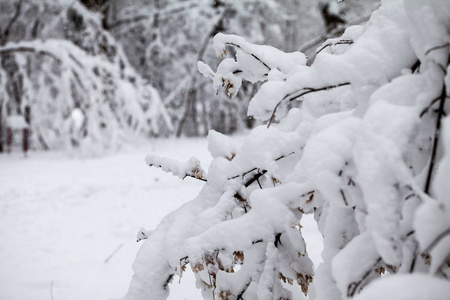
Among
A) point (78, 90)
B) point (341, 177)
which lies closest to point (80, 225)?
point (78, 90)

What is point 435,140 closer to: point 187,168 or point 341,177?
point 341,177

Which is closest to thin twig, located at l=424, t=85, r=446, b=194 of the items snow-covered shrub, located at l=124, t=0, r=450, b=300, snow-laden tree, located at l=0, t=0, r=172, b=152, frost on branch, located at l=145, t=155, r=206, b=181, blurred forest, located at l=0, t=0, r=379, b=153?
snow-covered shrub, located at l=124, t=0, r=450, b=300

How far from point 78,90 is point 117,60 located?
316 centimetres

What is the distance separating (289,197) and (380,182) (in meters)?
0.33

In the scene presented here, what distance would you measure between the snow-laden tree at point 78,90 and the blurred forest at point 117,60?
25mm

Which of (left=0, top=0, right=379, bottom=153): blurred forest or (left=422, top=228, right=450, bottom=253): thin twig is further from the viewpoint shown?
(left=0, top=0, right=379, bottom=153): blurred forest

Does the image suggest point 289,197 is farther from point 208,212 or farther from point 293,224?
point 208,212

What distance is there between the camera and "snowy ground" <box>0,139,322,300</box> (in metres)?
2.59

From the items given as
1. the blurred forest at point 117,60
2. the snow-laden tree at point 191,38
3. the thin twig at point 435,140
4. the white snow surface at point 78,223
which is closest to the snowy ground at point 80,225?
the white snow surface at point 78,223

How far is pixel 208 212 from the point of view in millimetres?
1117

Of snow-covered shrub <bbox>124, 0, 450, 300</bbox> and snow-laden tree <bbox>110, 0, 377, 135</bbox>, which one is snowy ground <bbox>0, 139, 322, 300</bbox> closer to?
snow-covered shrub <bbox>124, 0, 450, 300</bbox>

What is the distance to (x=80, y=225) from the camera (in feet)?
13.1

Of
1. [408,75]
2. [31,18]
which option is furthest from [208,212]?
[31,18]

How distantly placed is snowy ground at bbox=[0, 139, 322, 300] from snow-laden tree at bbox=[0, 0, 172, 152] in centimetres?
101
